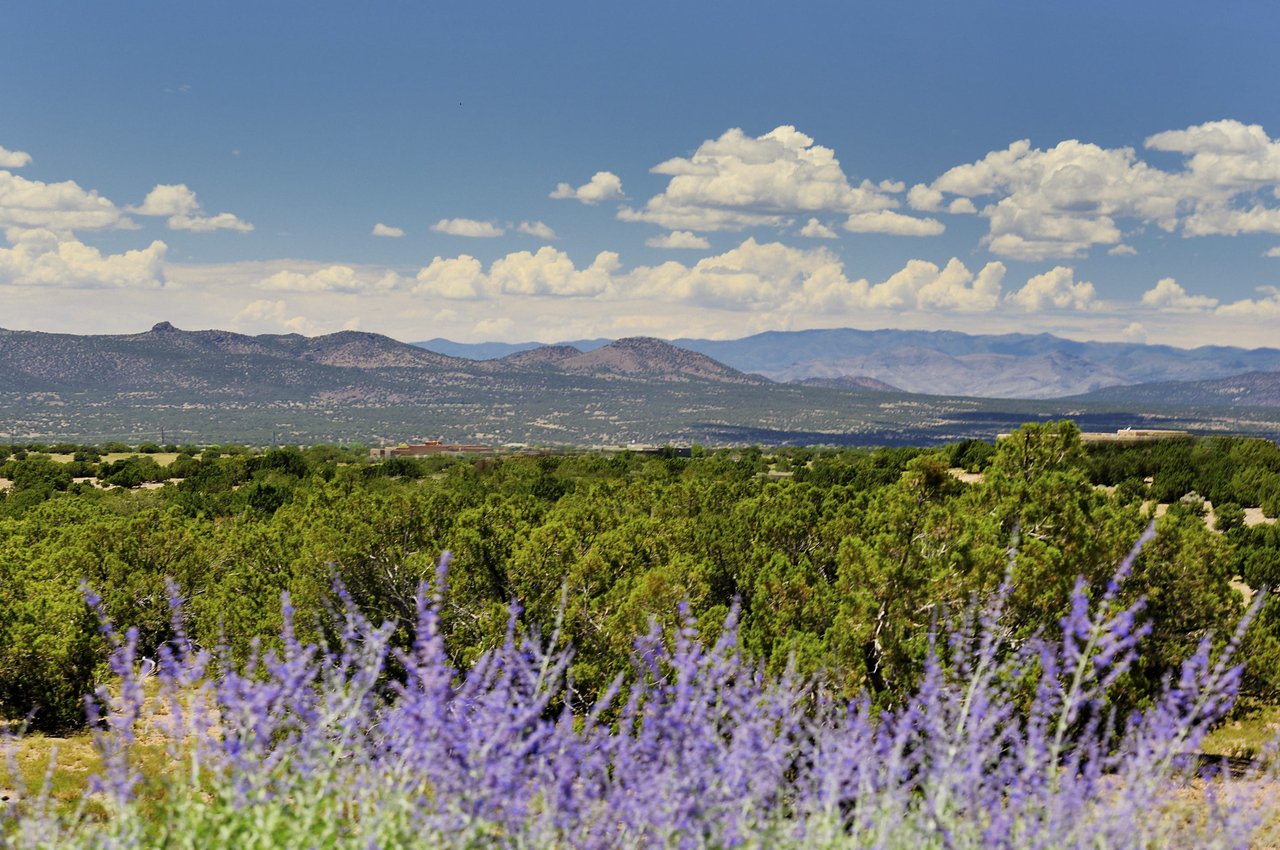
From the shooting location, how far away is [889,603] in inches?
625

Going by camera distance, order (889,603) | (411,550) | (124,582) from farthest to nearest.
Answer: (124,582) < (411,550) < (889,603)

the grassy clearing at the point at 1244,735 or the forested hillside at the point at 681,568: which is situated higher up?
the forested hillside at the point at 681,568

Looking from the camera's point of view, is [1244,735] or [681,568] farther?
[1244,735]

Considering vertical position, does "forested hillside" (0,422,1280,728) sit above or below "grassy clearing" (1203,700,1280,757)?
above

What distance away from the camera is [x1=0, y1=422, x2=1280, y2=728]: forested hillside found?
1559cm

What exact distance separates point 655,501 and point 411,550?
1080 cm

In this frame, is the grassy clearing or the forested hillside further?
the grassy clearing

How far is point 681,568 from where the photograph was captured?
1788cm

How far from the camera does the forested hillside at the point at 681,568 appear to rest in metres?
15.6

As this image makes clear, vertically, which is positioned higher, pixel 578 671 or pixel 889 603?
pixel 889 603

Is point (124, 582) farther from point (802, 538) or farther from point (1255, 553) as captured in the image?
point (1255, 553)

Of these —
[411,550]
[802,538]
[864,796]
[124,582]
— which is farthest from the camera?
[124,582]

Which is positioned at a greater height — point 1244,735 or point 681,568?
point 681,568

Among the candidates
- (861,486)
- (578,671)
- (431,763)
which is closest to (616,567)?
(578,671)
